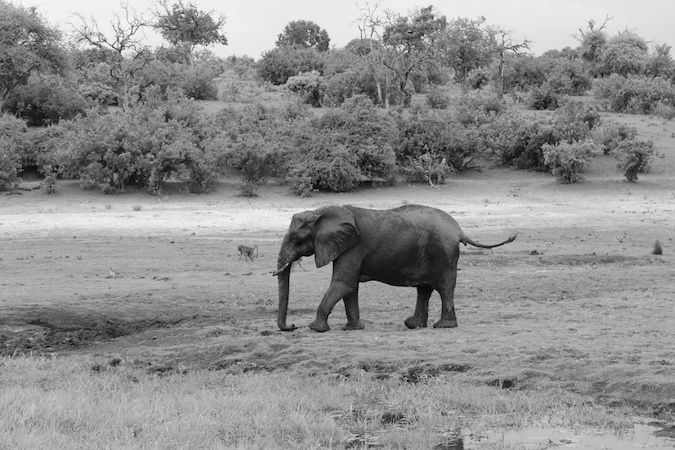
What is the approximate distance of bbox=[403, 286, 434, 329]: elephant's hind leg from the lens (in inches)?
498

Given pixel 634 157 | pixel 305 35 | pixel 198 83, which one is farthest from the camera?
pixel 305 35

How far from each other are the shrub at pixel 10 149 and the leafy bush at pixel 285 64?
2814 cm

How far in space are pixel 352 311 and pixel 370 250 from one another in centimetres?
85

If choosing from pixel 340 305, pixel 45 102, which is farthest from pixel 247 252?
pixel 45 102

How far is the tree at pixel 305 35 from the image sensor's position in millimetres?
89812

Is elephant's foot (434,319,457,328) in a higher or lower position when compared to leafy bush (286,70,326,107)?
lower

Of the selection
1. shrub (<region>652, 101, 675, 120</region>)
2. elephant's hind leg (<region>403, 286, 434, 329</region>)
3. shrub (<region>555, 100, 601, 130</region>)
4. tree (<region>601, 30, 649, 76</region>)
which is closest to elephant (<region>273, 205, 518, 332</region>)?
elephant's hind leg (<region>403, 286, 434, 329</region>)

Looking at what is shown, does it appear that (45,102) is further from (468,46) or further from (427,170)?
(468,46)

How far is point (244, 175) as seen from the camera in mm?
35500

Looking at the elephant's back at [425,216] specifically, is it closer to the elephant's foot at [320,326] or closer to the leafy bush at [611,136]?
the elephant's foot at [320,326]

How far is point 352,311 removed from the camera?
12508 mm

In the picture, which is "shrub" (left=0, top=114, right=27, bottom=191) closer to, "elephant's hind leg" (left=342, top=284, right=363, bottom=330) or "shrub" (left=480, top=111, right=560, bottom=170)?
"shrub" (left=480, top=111, right=560, bottom=170)

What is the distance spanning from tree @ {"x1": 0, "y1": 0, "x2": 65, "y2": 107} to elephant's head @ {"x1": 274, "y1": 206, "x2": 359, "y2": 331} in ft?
112

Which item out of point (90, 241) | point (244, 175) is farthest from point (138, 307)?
point (244, 175)
